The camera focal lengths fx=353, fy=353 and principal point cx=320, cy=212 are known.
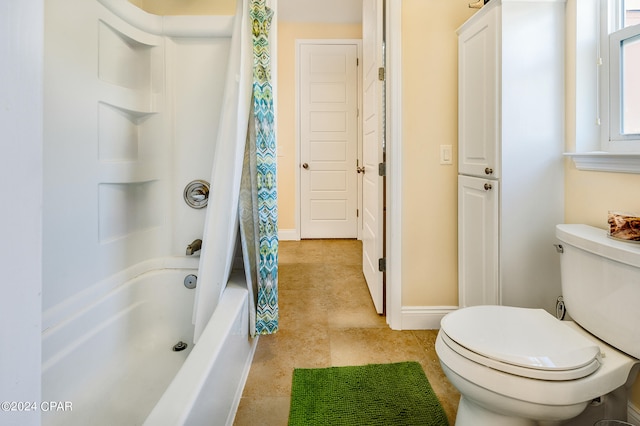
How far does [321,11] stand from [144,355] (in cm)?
380

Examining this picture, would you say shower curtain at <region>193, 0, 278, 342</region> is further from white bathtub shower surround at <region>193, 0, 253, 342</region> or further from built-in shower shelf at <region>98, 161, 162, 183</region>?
built-in shower shelf at <region>98, 161, 162, 183</region>

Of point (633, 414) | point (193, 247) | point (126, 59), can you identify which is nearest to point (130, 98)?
point (126, 59)

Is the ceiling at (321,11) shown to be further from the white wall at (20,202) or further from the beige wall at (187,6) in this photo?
the white wall at (20,202)

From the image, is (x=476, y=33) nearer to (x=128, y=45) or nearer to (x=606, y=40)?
(x=606, y=40)

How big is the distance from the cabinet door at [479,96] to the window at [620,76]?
0.38m

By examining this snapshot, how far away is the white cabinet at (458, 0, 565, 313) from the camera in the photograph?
150 cm

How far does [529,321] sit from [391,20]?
1612 mm

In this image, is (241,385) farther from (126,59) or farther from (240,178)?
(126,59)

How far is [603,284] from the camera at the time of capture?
109cm

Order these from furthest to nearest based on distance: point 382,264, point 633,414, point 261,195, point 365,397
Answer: point 382,264, point 261,195, point 365,397, point 633,414

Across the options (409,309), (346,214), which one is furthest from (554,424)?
(346,214)

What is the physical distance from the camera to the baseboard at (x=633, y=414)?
1189mm

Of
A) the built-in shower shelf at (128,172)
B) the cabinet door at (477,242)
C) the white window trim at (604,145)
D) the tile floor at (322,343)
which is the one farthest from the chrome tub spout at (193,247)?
the white window trim at (604,145)

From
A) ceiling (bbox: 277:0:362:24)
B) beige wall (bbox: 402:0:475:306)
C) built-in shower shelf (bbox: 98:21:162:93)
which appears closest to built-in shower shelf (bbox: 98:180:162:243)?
built-in shower shelf (bbox: 98:21:162:93)
